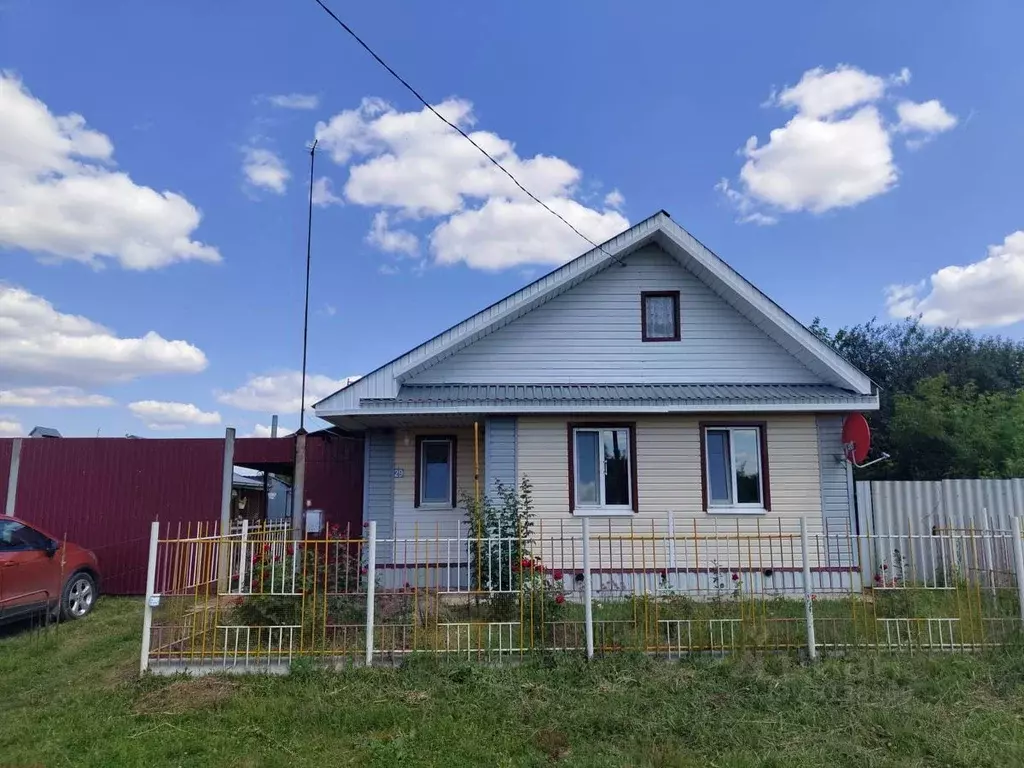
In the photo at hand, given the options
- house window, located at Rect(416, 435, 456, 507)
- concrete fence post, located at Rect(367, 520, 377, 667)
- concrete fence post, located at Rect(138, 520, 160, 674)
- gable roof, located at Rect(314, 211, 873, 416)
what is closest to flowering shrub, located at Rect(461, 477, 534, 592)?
concrete fence post, located at Rect(367, 520, 377, 667)

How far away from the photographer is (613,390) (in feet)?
37.4

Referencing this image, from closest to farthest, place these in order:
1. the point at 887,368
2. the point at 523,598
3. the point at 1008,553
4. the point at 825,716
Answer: the point at 825,716 → the point at 523,598 → the point at 1008,553 → the point at 887,368

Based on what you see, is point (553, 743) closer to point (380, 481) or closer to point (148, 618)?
point (148, 618)

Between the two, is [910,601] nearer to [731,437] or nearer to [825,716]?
[825,716]

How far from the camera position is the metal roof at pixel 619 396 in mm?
10828

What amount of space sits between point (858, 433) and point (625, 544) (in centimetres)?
405

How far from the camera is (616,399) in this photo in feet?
35.6

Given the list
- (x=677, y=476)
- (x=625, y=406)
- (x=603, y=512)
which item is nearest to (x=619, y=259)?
(x=625, y=406)

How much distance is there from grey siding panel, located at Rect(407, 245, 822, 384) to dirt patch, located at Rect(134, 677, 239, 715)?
6.21 m

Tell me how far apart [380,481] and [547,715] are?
696cm

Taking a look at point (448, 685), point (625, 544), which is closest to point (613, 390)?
point (625, 544)

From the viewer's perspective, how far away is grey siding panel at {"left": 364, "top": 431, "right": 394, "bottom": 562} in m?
12.0

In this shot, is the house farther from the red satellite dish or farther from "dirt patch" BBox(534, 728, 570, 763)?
"dirt patch" BBox(534, 728, 570, 763)

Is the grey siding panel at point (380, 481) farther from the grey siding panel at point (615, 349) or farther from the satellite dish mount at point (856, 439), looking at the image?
the satellite dish mount at point (856, 439)
